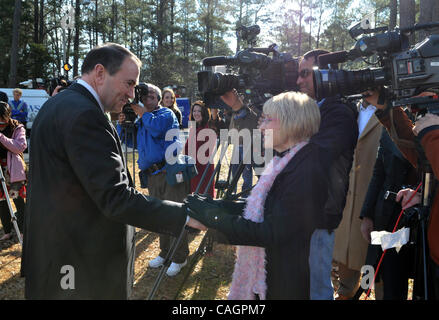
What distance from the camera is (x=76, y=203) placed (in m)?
1.62

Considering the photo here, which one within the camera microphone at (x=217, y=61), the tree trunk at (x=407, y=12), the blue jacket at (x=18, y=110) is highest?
the tree trunk at (x=407, y=12)

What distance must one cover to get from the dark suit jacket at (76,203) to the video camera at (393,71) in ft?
3.67

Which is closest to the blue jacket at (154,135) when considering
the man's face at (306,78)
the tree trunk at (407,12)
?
the man's face at (306,78)

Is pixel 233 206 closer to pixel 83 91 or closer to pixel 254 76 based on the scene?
pixel 83 91

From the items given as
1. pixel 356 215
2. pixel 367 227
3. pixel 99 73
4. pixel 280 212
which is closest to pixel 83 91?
pixel 99 73

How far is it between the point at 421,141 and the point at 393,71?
391 mm

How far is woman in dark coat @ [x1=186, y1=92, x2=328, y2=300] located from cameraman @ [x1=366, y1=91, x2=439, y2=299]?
0.52 meters

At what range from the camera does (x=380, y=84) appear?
1864 mm

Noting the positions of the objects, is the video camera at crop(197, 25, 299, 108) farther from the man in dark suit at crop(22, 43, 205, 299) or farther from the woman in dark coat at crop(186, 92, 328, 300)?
the man in dark suit at crop(22, 43, 205, 299)

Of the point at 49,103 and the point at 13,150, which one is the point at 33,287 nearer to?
the point at 49,103

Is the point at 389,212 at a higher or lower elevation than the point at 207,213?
lower

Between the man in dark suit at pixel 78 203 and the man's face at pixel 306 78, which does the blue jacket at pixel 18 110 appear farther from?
the man's face at pixel 306 78

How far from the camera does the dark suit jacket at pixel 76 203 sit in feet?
5.08
